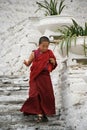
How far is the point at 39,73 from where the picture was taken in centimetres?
488

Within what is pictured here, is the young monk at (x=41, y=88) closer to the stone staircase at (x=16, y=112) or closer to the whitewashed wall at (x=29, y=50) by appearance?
the stone staircase at (x=16, y=112)

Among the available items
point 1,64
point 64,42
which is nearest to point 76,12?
point 1,64

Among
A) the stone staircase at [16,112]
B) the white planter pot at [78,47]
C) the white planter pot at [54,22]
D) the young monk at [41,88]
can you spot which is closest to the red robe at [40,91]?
the young monk at [41,88]

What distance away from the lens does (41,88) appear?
4.82m

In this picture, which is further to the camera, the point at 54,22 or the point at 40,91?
the point at 54,22

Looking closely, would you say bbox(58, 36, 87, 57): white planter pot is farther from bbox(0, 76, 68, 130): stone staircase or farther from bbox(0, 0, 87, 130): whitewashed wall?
bbox(0, 76, 68, 130): stone staircase

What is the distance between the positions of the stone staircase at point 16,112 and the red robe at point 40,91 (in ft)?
0.37

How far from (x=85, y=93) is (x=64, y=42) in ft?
4.69

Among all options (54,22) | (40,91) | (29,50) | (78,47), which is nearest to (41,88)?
(40,91)

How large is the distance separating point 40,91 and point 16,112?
1.29ft

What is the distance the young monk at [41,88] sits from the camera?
187 inches

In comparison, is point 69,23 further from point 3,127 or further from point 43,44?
point 3,127

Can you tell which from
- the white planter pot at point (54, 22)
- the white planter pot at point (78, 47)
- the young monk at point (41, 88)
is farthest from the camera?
the white planter pot at point (54, 22)

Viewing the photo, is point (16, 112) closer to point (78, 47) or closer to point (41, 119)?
point (41, 119)
